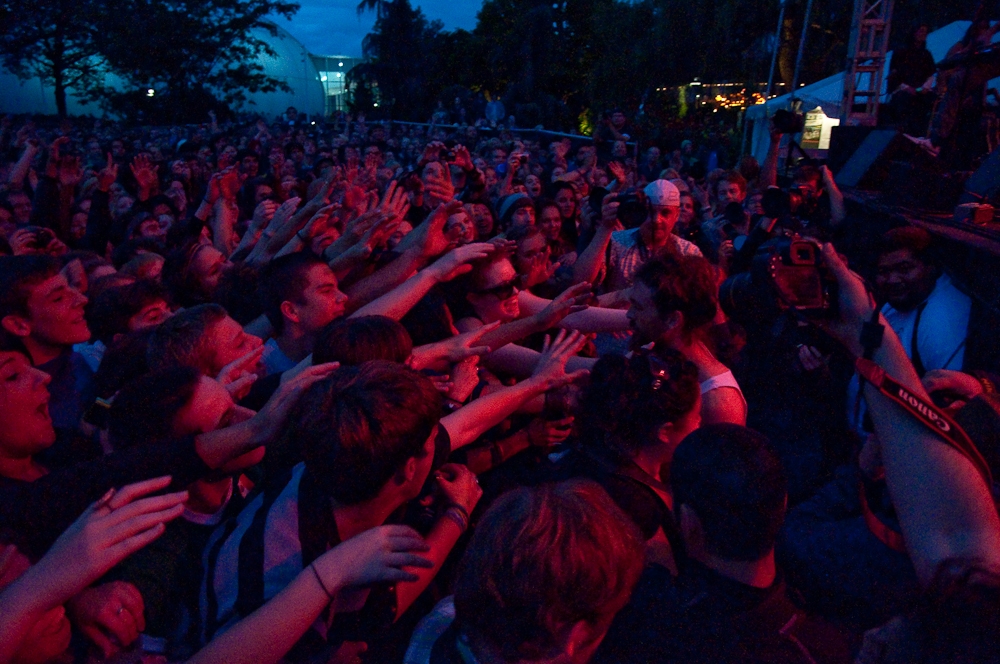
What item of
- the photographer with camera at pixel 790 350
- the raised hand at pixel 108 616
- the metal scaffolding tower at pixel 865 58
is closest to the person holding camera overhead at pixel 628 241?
the photographer with camera at pixel 790 350

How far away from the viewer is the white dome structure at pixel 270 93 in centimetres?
2958

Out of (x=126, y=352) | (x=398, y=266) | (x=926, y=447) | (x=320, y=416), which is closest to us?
(x=926, y=447)

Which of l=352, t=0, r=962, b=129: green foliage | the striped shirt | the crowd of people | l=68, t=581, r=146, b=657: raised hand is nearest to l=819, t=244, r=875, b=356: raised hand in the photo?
the crowd of people

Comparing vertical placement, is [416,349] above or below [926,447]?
below

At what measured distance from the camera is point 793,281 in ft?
4.78

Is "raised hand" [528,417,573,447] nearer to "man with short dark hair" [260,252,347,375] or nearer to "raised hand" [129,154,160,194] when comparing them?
"man with short dark hair" [260,252,347,375]

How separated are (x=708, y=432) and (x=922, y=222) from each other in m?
3.10

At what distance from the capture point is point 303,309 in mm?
2686

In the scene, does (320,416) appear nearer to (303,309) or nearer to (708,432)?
(708,432)

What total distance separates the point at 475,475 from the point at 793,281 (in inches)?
45.1

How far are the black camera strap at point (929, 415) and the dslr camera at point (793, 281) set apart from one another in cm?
29

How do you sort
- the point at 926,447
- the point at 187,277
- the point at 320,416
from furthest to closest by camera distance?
the point at 187,277 < the point at 320,416 < the point at 926,447

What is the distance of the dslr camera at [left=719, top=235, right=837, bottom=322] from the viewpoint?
1.41 metres

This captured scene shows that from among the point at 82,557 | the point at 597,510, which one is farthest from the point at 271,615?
the point at 597,510
